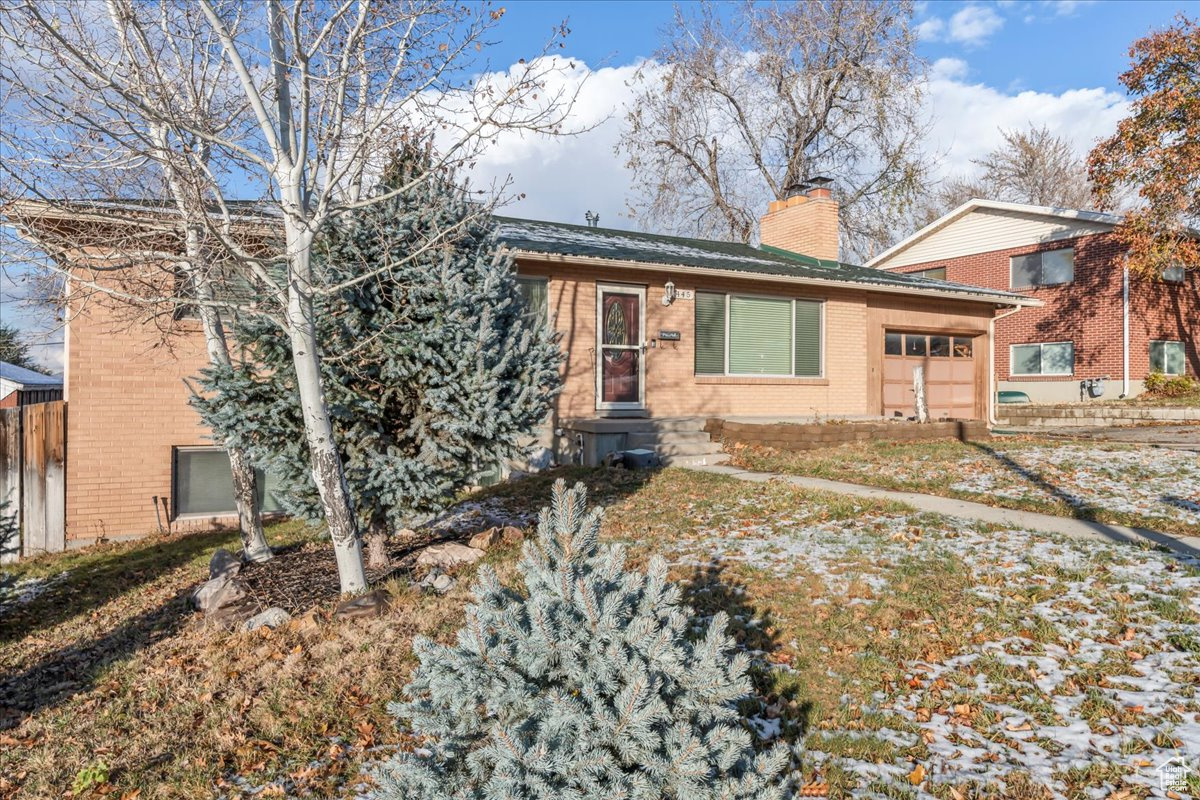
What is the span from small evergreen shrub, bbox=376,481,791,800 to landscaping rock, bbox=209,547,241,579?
4515mm

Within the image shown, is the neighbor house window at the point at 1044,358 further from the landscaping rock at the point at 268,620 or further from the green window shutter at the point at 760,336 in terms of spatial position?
the landscaping rock at the point at 268,620

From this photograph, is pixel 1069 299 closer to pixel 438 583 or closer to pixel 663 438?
pixel 663 438

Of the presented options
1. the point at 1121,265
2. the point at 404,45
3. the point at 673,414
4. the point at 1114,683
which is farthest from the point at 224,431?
the point at 1121,265

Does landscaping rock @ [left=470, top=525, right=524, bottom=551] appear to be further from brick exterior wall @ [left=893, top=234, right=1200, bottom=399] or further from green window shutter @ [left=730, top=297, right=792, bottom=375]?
brick exterior wall @ [left=893, top=234, right=1200, bottom=399]

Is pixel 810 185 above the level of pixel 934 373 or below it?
above

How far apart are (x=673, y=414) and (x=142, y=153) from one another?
9.06 meters

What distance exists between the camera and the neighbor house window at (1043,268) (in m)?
21.9

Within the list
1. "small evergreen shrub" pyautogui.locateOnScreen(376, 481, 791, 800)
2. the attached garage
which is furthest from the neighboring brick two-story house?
"small evergreen shrub" pyautogui.locateOnScreen(376, 481, 791, 800)

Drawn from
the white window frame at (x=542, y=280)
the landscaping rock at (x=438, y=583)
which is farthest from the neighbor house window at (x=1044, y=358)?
the landscaping rock at (x=438, y=583)

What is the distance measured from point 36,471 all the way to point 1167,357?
27764 mm

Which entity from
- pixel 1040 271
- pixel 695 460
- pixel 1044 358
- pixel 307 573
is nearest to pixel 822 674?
pixel 307 573

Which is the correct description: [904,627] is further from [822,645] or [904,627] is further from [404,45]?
[404,45]

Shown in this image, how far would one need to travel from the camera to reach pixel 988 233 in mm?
23641

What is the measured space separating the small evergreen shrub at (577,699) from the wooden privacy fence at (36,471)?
30.8ft
